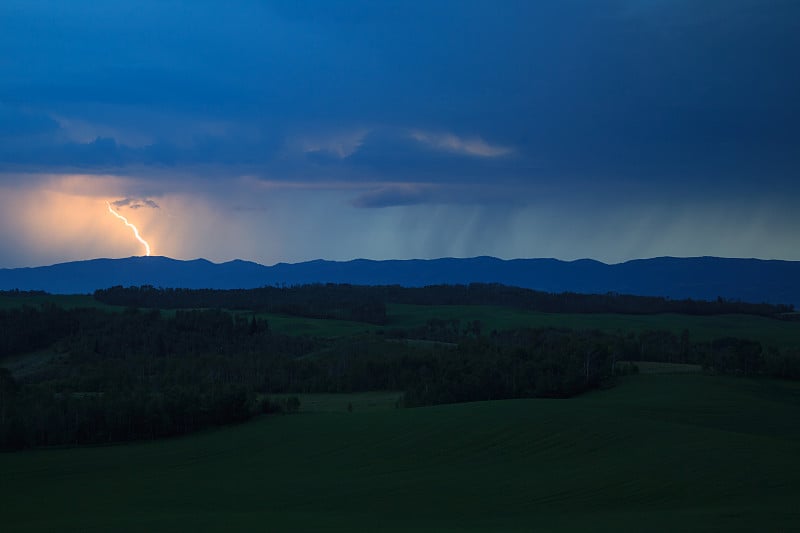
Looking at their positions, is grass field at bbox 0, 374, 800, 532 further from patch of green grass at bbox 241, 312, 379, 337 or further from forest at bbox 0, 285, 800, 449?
patch of green grass at bbox 241, 312, 379, 337

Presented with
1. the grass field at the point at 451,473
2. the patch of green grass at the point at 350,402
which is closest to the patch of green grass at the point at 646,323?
the patch of green grass at the point at 350,402

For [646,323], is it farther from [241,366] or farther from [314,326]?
[241,366]

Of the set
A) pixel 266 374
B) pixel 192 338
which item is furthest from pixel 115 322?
pixel 266 374

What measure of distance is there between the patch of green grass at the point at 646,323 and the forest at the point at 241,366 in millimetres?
7245

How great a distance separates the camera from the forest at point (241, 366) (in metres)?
67.0

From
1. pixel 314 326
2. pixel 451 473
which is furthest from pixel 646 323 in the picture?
pixel 451 473

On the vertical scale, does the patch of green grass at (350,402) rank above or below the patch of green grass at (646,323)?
below

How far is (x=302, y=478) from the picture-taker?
156 feet

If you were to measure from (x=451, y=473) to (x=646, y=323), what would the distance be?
139 meters

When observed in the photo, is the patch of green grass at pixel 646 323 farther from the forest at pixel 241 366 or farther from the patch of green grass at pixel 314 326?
the patch of green grass at pixel 314 326

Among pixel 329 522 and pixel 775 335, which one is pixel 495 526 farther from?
pixel 775 335

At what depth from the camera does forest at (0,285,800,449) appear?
67000 millimetres

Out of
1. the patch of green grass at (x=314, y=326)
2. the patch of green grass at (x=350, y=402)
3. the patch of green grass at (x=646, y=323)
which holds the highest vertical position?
the patch of green grass at (x=646, y=323)

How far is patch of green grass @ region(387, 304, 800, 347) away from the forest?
724 centimetres
